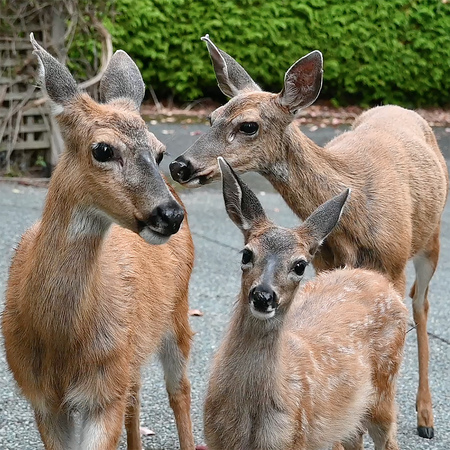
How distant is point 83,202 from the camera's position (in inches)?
181

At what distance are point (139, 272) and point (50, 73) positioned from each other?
3.63 ft

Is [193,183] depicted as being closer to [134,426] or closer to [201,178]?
[201,178]

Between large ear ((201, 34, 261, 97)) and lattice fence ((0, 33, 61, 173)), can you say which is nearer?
large ear ((201, 34, 261, 97))

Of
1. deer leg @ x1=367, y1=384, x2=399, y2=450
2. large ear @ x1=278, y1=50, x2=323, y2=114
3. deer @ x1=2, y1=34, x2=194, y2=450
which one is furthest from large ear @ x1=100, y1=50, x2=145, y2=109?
deer leg @ x1=367, y1=384, x2=399, y2=450

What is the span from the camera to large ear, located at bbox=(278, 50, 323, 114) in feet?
20.0

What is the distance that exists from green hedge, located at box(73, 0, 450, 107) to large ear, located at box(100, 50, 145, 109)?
400 inches

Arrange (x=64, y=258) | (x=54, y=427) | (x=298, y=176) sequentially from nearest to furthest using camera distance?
(x=64, y=258) → (x=54, y=427) → (x=298, y=176)

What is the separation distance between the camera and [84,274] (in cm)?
470

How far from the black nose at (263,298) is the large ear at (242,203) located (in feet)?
1.82

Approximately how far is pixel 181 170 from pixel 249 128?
49 cm

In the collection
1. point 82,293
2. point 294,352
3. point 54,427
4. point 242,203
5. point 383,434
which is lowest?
point 383,434

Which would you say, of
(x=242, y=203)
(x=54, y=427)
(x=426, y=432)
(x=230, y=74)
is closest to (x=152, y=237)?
(x=242, y=203)

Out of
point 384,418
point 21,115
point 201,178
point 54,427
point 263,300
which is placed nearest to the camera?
point 263,300

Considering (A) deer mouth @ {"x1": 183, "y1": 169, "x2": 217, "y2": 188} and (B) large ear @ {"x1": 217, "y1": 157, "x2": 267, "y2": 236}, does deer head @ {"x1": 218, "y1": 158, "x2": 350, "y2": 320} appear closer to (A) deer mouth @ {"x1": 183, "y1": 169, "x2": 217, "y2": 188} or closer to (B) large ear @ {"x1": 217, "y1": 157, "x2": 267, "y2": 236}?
(B) large ear @ {"x1": 217, "y1": 157, "x2": 267, "y2": 236}
